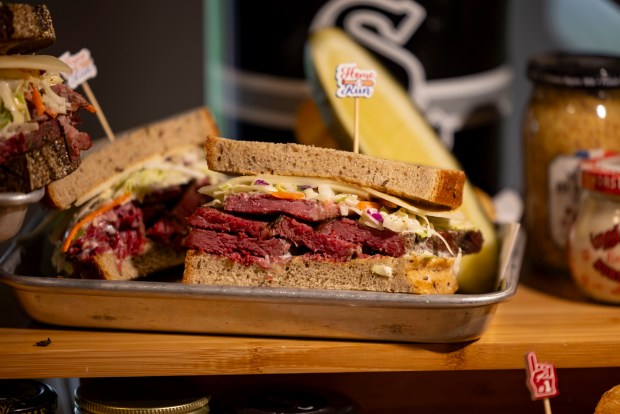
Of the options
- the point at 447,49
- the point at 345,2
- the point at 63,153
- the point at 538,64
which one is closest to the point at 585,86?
the point at 538,64

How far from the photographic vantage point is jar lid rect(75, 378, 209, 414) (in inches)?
48.4

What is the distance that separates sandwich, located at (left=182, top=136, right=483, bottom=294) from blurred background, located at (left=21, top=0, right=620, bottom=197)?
31.6 inches

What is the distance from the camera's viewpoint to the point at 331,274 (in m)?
1.26

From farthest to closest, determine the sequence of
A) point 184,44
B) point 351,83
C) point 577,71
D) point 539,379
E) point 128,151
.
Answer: point 184,44, point 577,71, point 128,151, point 351,83, point 539,379

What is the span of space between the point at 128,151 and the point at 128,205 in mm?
101

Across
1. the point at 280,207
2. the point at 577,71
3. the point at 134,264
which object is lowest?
the point at 134,264

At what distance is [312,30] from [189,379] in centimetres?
87

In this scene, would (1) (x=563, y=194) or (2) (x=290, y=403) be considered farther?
(1) (x=563, y=194)

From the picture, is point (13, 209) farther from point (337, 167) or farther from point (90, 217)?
point (337, 167)

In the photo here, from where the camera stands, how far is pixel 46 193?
136 centimetres

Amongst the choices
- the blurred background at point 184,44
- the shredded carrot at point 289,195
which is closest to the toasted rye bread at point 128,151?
the shredded carrot at point 289,195

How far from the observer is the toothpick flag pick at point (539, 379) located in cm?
119

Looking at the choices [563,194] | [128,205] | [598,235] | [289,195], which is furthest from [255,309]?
[563,194]

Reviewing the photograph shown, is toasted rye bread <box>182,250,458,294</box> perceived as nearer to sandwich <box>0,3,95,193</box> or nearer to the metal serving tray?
the metal serving tray
